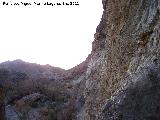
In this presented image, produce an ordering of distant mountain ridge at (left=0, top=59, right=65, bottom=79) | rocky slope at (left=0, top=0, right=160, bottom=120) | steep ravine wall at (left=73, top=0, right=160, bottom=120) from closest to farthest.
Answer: rocky slope at (left=0, top=0, right=160, bottom=120) < steep ravine wall at (left=73, top=0, right=160, bottom=120) < distant mountain ridge at (left=0, top=59, right=65, bottom=79)

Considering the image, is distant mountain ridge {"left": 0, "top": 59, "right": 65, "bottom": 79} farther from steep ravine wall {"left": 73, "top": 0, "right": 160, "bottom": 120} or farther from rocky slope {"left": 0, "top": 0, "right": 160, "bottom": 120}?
rocky slope {"left": 0, "top": 0, "right": 160, "bottom": 120}

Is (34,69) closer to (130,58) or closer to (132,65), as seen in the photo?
(130,58)

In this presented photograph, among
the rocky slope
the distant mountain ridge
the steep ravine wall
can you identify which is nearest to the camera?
the rocky slope

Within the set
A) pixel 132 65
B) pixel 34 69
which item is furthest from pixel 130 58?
pixel 34 69

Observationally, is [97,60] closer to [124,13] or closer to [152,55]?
[124,13]

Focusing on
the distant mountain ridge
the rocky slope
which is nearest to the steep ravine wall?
the rocky slope

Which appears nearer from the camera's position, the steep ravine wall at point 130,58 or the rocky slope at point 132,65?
the rocky slope at point 132,65

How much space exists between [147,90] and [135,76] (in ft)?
2.31

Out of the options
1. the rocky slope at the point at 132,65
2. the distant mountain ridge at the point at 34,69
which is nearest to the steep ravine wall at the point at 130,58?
the rocky slope at the point at 132,65

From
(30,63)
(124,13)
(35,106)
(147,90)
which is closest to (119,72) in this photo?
(124,13)

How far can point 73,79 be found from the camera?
3794 centimetres

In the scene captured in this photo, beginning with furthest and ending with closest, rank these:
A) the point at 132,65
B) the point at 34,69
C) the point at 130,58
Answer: the point at 34,69 → the point at 130,58 → the point at 132,65

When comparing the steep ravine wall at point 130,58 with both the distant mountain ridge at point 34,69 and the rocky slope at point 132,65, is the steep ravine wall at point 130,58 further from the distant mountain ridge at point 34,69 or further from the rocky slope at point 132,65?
the distant mountain ridge at point 34,69

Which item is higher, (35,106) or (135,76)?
(135,76)
